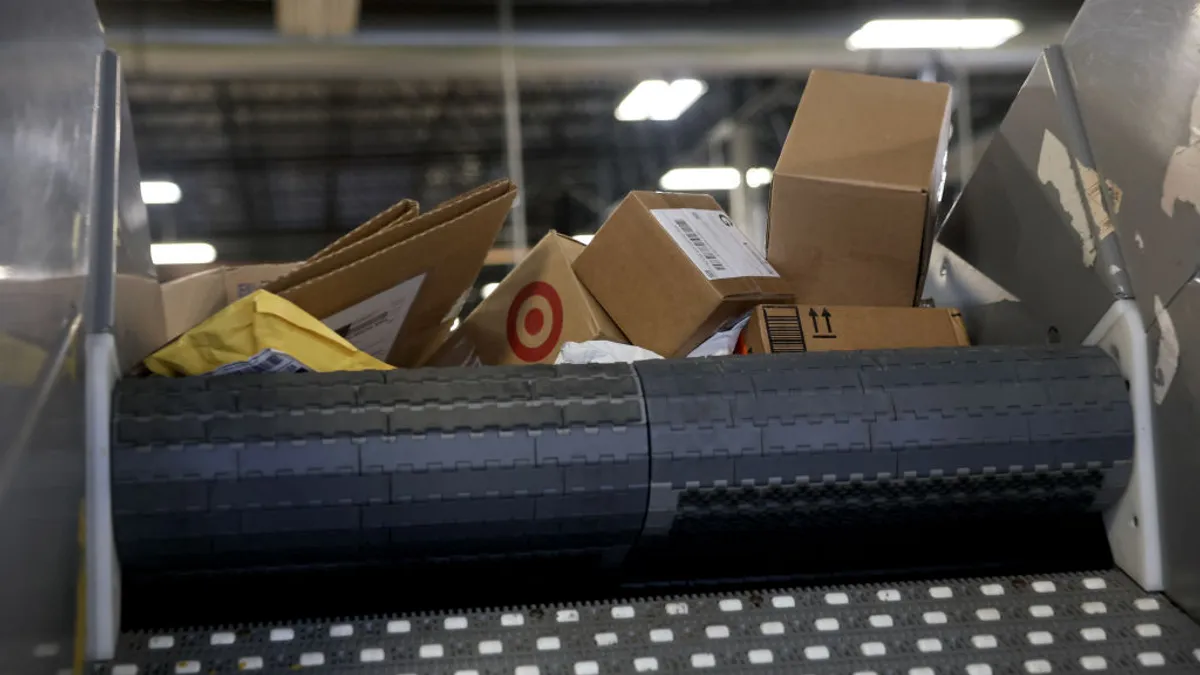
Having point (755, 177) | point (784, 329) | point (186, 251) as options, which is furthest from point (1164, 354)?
point (186, 251)

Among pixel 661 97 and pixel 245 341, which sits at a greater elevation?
pixel 661 97

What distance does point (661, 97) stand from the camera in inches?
214

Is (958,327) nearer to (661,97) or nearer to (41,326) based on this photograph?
(41,326)

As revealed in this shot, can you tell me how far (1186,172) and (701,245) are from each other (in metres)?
0.59

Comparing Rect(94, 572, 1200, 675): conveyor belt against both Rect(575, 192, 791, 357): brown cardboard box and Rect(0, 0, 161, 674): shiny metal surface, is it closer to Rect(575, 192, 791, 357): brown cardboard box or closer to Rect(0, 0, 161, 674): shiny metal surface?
Rect(0, 0, 161, 674): shiny metal surface

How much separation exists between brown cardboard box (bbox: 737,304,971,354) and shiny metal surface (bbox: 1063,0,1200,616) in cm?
28

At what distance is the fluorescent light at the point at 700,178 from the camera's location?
7375 mm

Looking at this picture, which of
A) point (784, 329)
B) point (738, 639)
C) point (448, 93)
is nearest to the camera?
point (738, 639)

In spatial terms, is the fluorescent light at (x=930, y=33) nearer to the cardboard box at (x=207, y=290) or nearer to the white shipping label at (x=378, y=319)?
the cardboard box at (x=207, y=290)

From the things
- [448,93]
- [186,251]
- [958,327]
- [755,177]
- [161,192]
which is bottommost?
[958,327]

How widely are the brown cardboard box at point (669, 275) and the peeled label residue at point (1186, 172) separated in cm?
49

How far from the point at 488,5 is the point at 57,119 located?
4148 millimetres

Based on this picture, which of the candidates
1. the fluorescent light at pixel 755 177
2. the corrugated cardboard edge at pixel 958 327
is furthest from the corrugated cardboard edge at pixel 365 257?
the fluorescent light at pixel 755 177

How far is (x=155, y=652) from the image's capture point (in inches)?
33.5
